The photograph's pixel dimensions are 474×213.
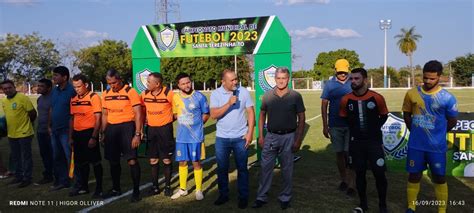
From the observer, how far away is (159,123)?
5832 mm

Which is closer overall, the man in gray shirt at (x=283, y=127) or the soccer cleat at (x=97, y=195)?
the man in gray shirt at (x=283, y=127)

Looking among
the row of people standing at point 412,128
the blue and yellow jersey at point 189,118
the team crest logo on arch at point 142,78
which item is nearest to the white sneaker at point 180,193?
the blue and yellow jersey at point 189,118

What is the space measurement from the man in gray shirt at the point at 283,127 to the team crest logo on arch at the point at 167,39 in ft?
12.9

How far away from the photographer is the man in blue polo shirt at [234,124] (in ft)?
16.9

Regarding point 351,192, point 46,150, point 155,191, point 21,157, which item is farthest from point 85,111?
point 351,192

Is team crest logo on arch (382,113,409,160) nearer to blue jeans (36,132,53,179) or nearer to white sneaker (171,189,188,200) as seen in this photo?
white sneaker (171,189,188,200)

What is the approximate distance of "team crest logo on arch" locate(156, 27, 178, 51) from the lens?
844 cm

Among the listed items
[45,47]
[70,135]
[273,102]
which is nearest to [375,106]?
[273,102]

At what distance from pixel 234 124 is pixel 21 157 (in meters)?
4.19

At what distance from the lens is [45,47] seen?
2256 inches

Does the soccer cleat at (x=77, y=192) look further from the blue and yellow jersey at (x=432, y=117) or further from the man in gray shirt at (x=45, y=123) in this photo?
the blue and yellow jersey at (x=432, y=117)

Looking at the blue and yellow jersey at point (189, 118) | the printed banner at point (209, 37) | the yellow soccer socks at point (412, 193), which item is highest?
the printed banner at point (209, 37)

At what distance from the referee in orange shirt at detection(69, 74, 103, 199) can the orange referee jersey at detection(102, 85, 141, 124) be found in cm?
29

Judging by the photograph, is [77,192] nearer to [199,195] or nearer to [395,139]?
[199,195]
